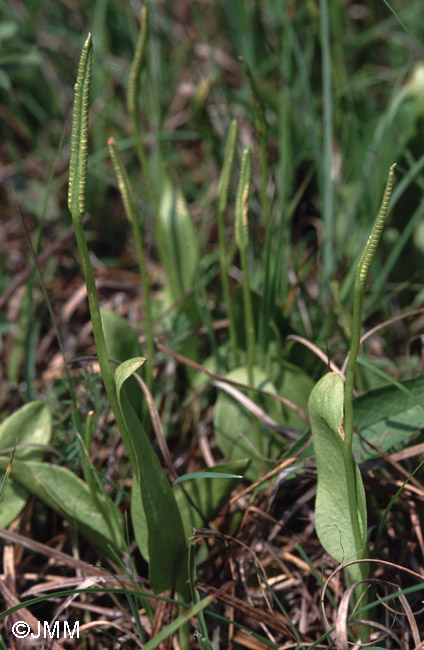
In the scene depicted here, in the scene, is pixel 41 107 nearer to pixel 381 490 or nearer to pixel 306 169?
pixel 306 169

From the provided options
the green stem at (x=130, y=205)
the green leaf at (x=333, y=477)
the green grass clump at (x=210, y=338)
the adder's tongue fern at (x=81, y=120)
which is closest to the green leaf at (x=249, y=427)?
the green grass clump at (x=210, y=338)

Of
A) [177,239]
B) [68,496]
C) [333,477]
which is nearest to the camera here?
[333,477]

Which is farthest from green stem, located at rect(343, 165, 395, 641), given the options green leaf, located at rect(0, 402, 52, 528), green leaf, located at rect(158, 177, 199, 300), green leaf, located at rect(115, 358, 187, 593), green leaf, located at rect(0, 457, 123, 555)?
green leaf, located at rect(158, 177, 199, 300)

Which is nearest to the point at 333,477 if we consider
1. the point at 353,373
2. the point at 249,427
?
the point at 353,373

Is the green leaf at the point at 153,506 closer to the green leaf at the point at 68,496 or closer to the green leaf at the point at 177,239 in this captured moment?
the green leaf at the point at 68,496

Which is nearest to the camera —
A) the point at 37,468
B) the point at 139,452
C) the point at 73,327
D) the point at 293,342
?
the point at 139,452

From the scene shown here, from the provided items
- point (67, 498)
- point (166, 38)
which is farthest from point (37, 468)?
point (166, 38)

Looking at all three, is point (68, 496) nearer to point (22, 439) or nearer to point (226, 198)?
point (22, 439)
